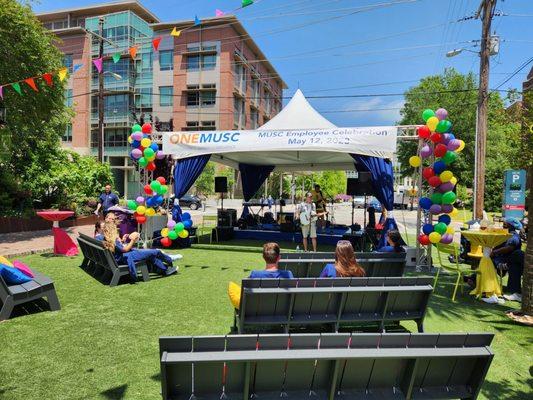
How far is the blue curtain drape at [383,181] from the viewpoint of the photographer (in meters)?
9.78

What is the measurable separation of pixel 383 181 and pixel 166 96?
3864cm

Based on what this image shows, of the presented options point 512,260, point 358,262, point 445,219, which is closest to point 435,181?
point 445,219

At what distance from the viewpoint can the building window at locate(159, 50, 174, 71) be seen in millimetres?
43500

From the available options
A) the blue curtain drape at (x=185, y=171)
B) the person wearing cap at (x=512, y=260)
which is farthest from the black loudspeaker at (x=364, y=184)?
the blue curtain drape at (x=185, y=171)

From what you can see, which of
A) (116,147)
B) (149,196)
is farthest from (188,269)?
(116,147)

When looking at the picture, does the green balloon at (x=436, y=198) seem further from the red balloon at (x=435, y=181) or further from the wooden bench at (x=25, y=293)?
the wooden bench at (x=25, y=293)

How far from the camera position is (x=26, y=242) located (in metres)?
11.4

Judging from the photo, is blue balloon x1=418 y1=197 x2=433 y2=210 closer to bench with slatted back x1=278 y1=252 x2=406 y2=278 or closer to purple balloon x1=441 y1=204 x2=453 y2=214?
purple balloon x1=441 y1=204 x2=453 y2=214

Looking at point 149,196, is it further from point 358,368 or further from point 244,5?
point 358,368

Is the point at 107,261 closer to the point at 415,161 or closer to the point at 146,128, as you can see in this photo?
the point at 146,128

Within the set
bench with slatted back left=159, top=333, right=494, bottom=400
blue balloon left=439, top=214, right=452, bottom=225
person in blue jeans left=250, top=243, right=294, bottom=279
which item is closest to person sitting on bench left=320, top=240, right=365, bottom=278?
person in blue jeans left=250, top=243, right=294, bottom=279

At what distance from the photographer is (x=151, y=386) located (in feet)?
11.0

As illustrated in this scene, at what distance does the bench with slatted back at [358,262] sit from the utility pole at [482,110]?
799cm

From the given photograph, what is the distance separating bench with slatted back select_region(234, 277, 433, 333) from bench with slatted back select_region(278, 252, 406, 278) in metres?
1.32
